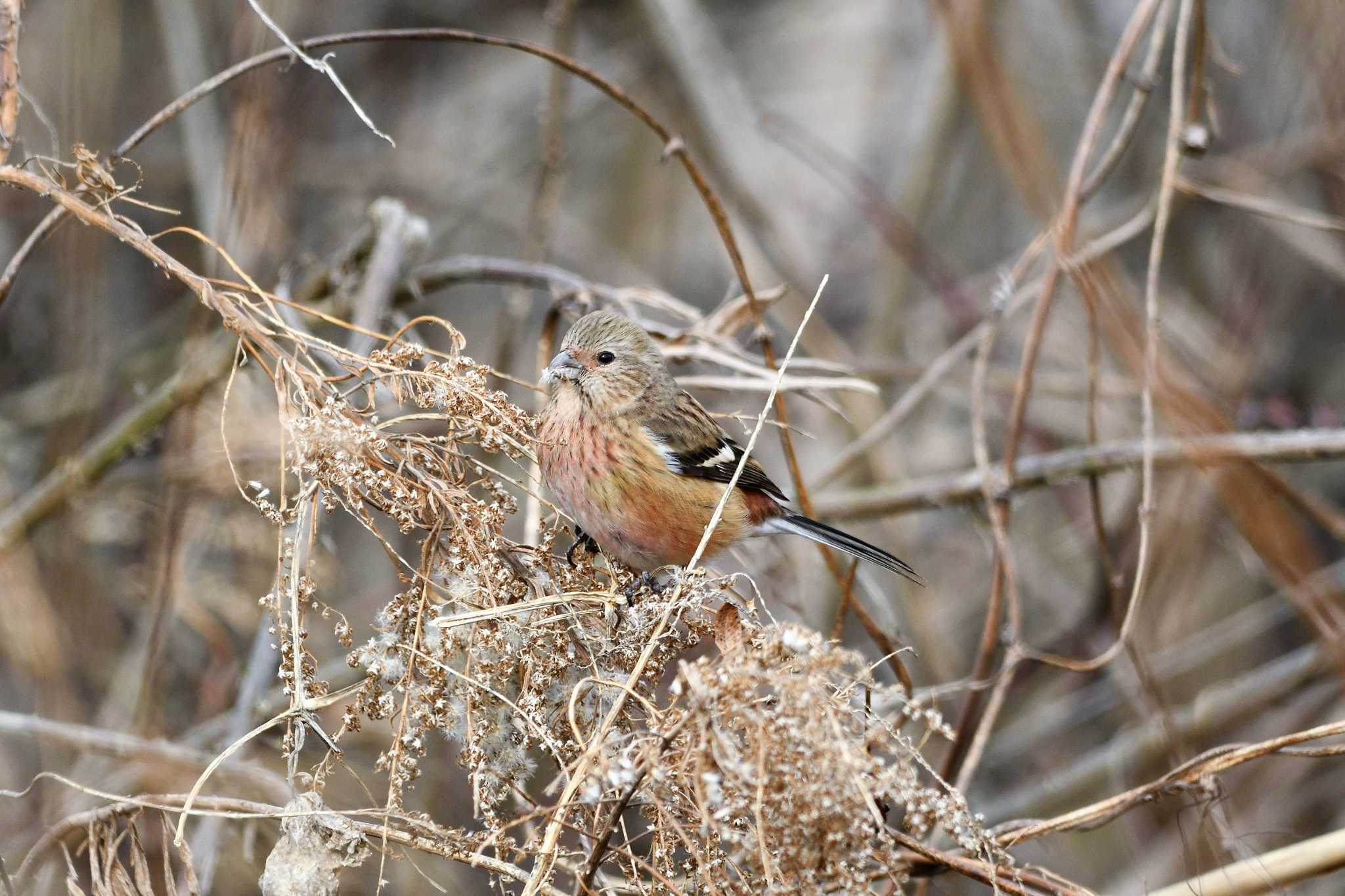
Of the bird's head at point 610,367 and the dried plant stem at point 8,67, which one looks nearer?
the dried plant stem at point 8,67

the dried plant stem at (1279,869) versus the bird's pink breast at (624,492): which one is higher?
the bird's pink breast at (624,492)

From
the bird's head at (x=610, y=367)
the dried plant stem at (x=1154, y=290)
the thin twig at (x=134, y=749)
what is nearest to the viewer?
the thin twig at (x=134, y=749)

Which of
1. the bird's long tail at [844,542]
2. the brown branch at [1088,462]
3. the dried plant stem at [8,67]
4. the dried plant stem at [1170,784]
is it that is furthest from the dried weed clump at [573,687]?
the brown branch at [1088,462]

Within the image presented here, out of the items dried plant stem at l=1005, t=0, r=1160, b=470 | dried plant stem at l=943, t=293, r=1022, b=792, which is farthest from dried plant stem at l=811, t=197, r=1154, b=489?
dried plant stem at l=943, t=293, r=1022, b=792

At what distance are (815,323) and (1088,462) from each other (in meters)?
2.09

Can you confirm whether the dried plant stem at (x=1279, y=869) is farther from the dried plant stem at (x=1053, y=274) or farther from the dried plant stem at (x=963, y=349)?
the dried plant stem at (x=963, y=349)

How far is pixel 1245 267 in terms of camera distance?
5.45m

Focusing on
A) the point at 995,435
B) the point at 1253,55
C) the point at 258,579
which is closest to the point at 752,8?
the point at 1253,55

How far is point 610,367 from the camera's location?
11.6 feet

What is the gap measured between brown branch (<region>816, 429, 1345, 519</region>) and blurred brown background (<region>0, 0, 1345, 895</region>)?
9 centimetres

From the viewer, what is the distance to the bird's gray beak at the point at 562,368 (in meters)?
3.37

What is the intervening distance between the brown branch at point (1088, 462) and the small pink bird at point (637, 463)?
2.36 feet

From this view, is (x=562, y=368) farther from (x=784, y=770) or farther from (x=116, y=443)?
(x=784, y=770)

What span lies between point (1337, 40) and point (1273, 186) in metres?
3.16
